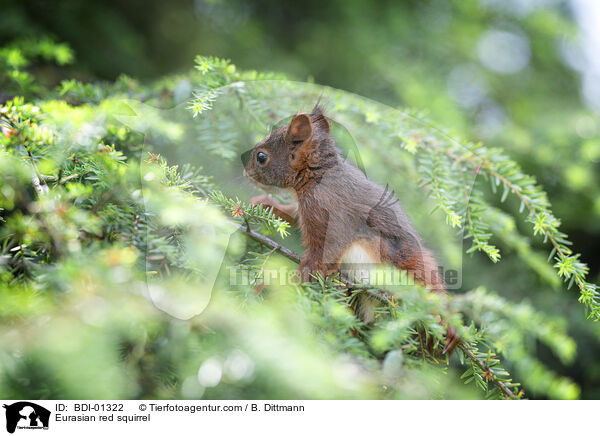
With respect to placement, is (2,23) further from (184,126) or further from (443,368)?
(443,368)

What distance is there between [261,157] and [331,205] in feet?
0.65

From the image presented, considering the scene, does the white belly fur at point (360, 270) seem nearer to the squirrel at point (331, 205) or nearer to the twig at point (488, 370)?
Result: the squirrel at point (331, 205)

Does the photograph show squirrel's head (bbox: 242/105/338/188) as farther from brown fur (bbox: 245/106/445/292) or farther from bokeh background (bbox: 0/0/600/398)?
bokeh background (bbox: 0/0/600/398)

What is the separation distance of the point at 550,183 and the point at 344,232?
49.3 inches

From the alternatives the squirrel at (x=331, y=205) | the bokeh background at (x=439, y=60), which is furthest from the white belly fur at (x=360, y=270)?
the bokeh background at (x=439, y=60)

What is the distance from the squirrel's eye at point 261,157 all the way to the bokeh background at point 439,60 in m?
0.91

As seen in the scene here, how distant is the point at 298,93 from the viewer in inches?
46.6

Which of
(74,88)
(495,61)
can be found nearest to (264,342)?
(74,88)

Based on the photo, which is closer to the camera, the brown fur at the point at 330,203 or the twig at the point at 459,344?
the twig at the point at 459,344

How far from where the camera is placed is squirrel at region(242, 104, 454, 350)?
1022 mm
